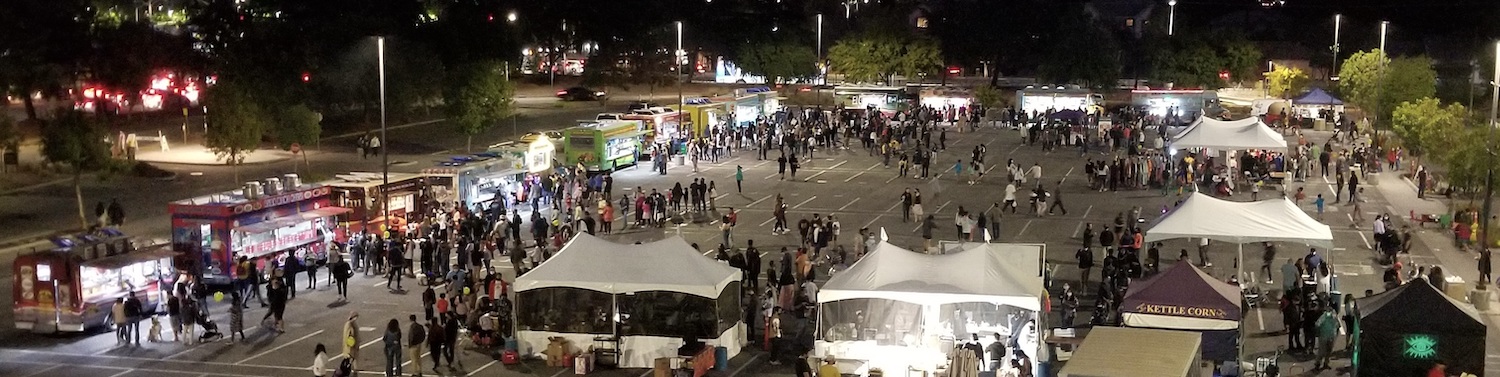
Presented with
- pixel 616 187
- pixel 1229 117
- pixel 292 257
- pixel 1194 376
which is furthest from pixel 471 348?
pixel 1229 117

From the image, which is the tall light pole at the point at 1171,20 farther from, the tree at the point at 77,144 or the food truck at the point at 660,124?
the tree at the point at 77,144

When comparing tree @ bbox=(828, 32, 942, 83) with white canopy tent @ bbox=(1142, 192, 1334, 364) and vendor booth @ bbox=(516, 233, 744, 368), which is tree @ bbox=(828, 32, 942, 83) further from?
vendor booth @ bbox=(516, 233, 744, 368)

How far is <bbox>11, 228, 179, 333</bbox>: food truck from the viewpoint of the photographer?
24266 mm

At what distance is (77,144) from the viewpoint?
3838 centimetres

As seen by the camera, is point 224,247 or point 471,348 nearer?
point 471,348

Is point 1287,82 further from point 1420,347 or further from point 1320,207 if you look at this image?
point 1420,347

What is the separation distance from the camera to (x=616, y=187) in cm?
4647

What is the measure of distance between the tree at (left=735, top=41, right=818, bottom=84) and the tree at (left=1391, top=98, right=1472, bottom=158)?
159 feet

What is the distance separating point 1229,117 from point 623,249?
55938 millimetres

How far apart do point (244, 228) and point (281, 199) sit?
1690mm

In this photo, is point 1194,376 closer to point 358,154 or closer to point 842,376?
point 842,376

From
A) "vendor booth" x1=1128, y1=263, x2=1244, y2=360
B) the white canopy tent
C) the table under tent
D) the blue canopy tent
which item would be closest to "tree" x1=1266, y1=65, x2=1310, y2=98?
the blue canopy tent

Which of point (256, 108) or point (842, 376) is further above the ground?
point (256, 108)

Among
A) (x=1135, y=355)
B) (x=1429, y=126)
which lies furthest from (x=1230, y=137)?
(x=1135, y=355)
